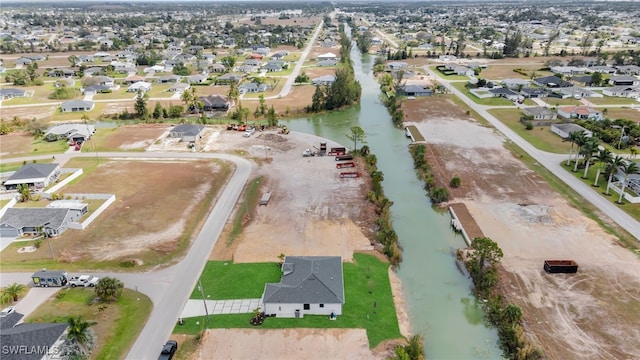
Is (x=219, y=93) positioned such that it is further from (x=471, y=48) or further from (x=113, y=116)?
(x=471, y=48)

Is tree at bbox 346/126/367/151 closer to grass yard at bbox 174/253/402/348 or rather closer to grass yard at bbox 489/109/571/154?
grass yard at bbox 489/109/571/154

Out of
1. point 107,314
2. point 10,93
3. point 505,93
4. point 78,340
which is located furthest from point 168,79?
point 78,340

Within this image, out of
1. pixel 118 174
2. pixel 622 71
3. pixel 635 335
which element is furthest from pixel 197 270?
pixel 622 71

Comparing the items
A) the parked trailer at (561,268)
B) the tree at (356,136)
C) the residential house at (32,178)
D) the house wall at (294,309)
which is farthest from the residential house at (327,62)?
the house wall at (294,309)

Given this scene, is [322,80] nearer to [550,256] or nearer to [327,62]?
[327,62]

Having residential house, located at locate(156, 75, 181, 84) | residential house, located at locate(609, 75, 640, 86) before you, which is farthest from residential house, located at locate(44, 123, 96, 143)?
residential house, located at locate(609, 75, 640, 86)

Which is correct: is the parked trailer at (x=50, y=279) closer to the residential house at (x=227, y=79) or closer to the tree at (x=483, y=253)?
the tree at (x=483, y=253)
